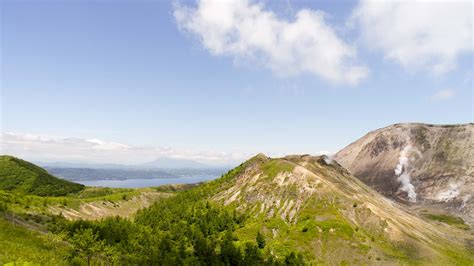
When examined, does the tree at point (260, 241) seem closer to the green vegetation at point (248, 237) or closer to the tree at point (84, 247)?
the green vegetation at point (248, 237)

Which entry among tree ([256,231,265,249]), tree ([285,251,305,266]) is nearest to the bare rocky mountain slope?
tree ([256,231,265,249])

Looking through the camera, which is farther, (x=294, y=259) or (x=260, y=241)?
(x=260, y=241)

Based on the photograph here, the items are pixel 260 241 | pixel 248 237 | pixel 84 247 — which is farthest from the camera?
pixel 248 237

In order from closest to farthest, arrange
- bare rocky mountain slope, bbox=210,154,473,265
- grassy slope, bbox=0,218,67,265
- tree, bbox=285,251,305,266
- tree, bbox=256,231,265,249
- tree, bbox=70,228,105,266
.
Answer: grassy slope, bbox=0,218,67,265 → tree, bbox=70,228,105,266 → tree, bbox=285,251,305,266 → bare rocky mountain slope, bbox=210,154,473,265 → tree, bbox=256,231,265,249

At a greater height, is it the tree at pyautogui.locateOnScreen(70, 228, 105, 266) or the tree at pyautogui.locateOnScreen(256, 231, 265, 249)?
the tree at pyautogui.locateOnScreen(70, 228, 105, 266)

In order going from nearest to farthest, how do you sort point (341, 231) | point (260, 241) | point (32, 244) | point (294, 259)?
point (32, 244) < point (294, 259) < point (260, 241) < point (341, 231)

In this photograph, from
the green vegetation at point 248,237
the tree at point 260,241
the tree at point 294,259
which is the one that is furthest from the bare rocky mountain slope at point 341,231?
the tree at point 294,259

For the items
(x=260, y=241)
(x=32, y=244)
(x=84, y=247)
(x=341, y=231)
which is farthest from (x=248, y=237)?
(x=32, y=244)

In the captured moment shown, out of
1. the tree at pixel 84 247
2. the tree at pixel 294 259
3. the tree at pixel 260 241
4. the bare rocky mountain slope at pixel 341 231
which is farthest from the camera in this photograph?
the tree at pixel 260 241

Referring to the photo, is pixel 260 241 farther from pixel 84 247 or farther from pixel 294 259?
pixel 84 247

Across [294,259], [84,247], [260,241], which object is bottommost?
[294,259]

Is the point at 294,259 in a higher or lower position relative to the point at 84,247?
lower

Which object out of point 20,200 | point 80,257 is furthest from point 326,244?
point 20,200

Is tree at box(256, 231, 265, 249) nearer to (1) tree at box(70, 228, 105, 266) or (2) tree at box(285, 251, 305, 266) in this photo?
(2) tree at box(285, 251, 305, 266)
